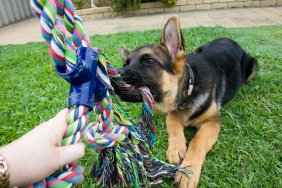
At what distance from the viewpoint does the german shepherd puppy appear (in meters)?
2.33

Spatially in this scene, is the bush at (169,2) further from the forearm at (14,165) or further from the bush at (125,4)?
the forearm at (14,165)

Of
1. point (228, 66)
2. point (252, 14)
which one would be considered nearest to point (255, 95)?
point (228, 66)

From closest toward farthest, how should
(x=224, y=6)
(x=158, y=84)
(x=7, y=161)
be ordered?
1. (x=7, y=161)
2. (x=158, y=84)
3. (x=224, y=6)

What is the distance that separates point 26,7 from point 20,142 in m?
14.6

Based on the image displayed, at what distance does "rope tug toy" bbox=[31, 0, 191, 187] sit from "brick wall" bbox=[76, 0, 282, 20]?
972 cm

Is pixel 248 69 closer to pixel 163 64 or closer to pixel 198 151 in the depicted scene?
pixel 163 64

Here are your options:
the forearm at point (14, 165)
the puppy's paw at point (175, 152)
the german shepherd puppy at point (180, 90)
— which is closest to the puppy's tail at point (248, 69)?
the german shepherd puppy at point (180, 90)

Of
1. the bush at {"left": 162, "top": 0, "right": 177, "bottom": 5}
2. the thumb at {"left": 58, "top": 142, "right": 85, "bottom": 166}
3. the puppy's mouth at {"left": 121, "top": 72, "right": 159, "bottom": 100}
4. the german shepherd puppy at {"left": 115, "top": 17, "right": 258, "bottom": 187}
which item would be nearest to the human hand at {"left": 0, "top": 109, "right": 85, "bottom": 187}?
the thumb at {"left": 58, "top": 142, "right": 85, "bottom": 166}

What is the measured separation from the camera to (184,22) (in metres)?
8.87

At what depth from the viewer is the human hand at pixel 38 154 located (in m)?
0.99

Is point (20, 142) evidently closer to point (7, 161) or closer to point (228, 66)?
point (7, 161)

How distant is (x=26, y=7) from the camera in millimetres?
13852

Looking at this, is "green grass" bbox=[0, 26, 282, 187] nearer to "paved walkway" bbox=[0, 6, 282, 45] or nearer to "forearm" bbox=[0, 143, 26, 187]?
"forearm" bbox=[0, 143, 26, 187]

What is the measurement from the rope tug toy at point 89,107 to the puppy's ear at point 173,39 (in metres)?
1.02
